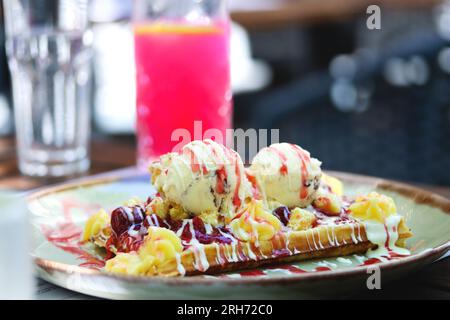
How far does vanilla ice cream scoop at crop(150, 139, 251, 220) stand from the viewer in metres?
1.11

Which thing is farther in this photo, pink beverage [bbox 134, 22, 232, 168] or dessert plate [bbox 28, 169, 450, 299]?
pink beverage [bbox 134, 22, 232, 168]

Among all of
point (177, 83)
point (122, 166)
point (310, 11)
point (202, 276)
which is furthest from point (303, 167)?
point (310, 11)

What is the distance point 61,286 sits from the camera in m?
0.94

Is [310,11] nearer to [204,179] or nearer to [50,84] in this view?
[50,84]

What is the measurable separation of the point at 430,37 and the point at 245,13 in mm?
1747

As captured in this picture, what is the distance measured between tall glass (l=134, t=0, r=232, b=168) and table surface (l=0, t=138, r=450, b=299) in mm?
203

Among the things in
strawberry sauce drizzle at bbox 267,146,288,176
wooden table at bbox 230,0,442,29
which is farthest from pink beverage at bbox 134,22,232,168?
wooden table at bbox 230,0,442,29

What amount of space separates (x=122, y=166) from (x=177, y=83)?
0.29m

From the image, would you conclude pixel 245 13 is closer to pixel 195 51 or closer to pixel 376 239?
pixel 195 51

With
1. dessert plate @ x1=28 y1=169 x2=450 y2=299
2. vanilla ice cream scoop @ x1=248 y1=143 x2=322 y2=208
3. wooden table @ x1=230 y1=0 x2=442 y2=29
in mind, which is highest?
wooden table @ x1=230 y1=0 x2=442 y2=29

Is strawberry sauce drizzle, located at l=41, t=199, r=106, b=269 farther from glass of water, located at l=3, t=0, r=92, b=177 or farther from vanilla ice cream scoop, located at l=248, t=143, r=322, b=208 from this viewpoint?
glass of water, located at l=3, t=0, r=92, b=177

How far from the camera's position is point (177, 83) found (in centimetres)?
185

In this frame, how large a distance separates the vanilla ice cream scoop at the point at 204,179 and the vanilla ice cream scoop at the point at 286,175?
6 centimetres
